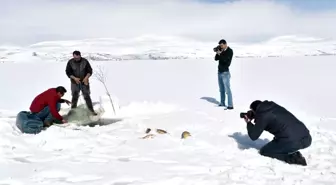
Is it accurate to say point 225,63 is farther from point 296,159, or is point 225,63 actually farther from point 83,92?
point 296,159

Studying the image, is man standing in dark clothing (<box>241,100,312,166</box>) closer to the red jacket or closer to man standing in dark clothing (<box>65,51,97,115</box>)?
the red jacket

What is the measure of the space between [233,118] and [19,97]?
8.91 metres

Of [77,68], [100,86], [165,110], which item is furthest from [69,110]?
[100,86]

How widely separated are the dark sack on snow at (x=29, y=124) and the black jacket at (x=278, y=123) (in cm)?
391

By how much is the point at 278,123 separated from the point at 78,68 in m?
4.90

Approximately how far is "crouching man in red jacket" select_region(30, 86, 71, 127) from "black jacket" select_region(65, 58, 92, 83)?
54.6 inches

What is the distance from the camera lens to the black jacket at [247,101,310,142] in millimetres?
5453

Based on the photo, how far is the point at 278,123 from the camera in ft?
17.9

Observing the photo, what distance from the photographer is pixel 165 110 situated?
32.1ft

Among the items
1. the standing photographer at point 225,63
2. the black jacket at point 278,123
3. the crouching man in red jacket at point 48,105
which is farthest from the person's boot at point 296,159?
the crouching man in red jacket at point 48,105

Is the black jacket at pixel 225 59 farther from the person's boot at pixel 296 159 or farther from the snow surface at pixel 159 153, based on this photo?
the person's boot at pixel 296 159

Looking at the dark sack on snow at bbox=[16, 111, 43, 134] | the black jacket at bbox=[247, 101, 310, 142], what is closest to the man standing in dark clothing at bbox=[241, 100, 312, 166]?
the black jacket at bbox=[247, 101, 310, 142]

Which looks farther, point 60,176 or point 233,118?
point 233,118

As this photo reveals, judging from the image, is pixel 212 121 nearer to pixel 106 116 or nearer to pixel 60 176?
pixel 106 116
